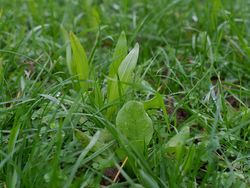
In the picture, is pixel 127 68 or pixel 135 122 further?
pixel 127 68

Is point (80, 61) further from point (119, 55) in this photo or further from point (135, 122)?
point (135, 122)

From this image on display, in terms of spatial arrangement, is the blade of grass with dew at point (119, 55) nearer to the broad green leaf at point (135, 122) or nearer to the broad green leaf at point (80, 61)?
the broad green leaf at point (80, 61)

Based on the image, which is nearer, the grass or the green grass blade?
the grass

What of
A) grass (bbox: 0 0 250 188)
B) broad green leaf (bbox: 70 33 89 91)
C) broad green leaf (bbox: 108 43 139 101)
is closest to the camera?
grass (bbox: 0 0 250 188)

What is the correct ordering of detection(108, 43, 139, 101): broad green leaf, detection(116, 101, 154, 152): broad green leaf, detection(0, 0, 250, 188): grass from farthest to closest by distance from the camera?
1. detection(108, 43, 139, 101): broad green leaf
2. detection(116, 101, 154, 152): broad green leaf
3. detection(0, 0, 250, 188): grass

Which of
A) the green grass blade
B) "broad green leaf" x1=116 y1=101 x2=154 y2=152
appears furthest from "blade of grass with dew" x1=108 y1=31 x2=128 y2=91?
"broad green leaf" x1=116 y1=101 x2=154 y2=152

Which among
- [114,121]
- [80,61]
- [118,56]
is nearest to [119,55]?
[118,56]

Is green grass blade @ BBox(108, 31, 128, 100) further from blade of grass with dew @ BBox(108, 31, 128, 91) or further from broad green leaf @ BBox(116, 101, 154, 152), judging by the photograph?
broad green leaf @ BBox(116, 101, 154, 152)

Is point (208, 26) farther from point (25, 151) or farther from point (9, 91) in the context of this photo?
point (25, 151)

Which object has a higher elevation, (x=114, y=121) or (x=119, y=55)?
(x=119, y=55)
